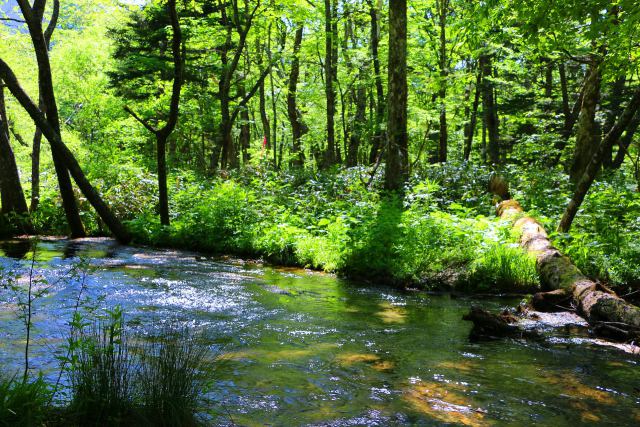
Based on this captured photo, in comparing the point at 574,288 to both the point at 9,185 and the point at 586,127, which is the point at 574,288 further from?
the point at 9,185

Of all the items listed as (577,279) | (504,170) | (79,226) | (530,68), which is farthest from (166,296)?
(530,68)

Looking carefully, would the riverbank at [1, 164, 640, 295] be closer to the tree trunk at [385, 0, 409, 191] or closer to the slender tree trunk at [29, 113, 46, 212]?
the slender tree trunk at [29, 113, 46, 212]

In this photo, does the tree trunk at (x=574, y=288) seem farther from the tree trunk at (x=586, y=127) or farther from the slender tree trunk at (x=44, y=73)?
the slender tree trunk at (x=44, y=73)

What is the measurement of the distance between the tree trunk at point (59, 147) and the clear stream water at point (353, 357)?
4.28 m

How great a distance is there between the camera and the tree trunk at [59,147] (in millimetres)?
11617

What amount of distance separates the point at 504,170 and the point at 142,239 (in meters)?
10.9

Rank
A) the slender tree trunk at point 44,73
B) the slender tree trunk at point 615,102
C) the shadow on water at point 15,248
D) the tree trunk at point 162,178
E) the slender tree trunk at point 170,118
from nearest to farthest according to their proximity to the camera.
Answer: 1. the shadow on water at point 15,248
2. the slender tree trunk at point 44,73
3. the slender tree trunk at point 170,118
4. the tree trunk at point 162,178
5. the slender tree trunk at point 615,102

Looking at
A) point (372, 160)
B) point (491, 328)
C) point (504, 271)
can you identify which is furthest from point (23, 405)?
point (372, 160)

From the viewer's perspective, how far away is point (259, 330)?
5973 mm

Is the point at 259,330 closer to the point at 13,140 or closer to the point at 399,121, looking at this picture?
the point at 399,121

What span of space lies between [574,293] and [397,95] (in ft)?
27.3

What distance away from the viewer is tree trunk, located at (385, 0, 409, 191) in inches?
533

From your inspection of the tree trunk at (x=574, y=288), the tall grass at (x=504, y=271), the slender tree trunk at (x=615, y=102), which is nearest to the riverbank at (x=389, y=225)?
the tall grass at (x=504, y=271)

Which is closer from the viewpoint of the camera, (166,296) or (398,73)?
(166,296)
